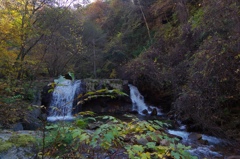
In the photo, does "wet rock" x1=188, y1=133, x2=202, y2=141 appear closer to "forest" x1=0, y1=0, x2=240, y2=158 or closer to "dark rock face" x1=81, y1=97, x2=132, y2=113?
"forest" x1=0, y1=0, x2=240, y2=158

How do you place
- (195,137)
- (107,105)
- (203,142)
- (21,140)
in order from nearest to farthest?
(21,140)
(203,142)
(195,137)
(107,105)

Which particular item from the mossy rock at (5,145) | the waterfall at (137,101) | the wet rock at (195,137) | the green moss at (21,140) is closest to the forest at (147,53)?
the wet rock at (195,137)

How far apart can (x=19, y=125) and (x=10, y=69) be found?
2.67 meters

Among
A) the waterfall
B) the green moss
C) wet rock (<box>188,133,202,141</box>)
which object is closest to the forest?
wet rock (<box>188,133,202,141</box>)

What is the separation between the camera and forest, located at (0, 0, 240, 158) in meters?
5.91

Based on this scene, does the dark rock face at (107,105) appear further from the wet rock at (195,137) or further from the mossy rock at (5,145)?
the mossy rock at (5,145)

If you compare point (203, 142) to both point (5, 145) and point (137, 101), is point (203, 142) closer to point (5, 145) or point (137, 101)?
point (5, 145)

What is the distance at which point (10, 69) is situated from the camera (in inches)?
325

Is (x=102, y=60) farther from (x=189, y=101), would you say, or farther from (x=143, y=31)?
(x=189, y=101)

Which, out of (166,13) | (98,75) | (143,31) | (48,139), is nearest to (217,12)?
(48,139)

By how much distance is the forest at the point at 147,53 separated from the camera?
591 centimetres

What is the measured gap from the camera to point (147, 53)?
13.5 m

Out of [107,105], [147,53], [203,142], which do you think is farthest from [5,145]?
[147,53]

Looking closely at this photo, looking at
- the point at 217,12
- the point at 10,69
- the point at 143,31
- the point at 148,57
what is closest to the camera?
the point at 217,12
